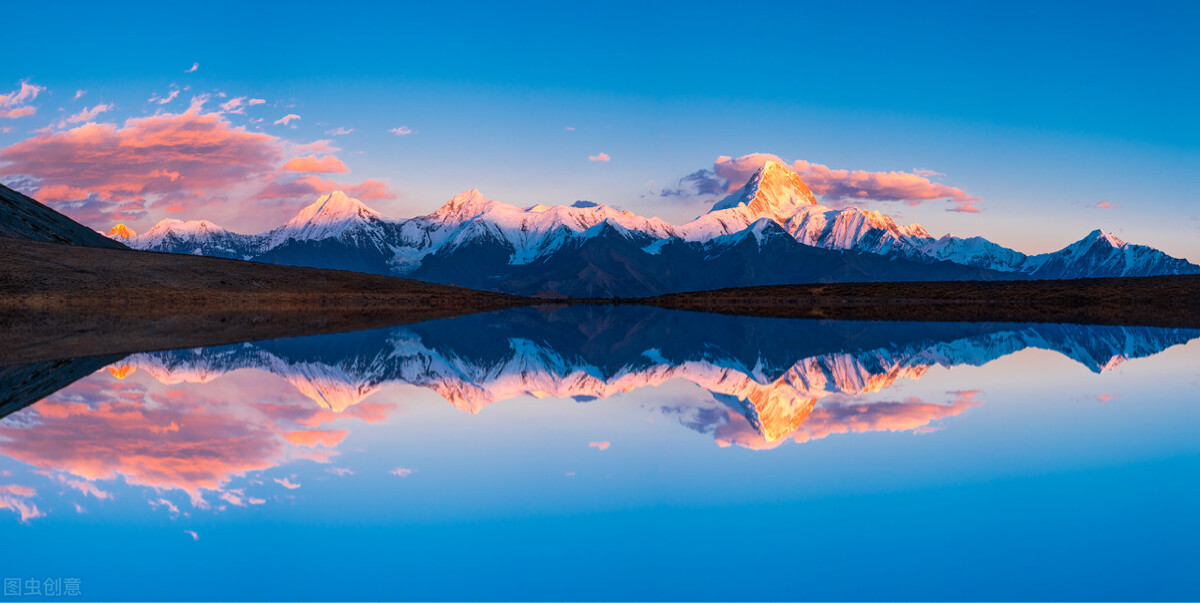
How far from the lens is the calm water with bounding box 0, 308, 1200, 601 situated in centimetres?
1242

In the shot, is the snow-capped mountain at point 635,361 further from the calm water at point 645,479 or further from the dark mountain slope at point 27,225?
the dark mountain slope at point 27,225

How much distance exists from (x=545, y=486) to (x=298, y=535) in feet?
15.2

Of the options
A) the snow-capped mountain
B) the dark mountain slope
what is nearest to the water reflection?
the snow-capped mountain

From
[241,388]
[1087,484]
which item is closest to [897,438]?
[1087,484]

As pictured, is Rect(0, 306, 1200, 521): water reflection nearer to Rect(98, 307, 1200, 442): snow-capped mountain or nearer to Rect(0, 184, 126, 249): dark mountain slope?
Rect(98, 307, 1200, 442): snow-capped mountain

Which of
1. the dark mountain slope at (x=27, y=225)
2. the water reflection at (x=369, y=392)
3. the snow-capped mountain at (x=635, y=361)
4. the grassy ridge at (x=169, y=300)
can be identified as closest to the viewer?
the water reflection at (x=369, y=392)

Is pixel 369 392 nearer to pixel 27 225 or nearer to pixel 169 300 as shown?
pixel 169 300

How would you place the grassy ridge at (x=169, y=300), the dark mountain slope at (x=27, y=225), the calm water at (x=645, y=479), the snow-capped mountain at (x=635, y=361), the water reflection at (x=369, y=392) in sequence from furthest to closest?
the dark mountain slope at (x=27, y=225) < the grassy ridge at (x=169, y=300) < the snow-capped mountain at (x=635, y=361) < the water reflection at (x=369, y=392) < the calm water at (x=645, y=479)

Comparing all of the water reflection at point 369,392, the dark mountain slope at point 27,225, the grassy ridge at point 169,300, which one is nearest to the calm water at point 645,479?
the water reflection at point 369,392

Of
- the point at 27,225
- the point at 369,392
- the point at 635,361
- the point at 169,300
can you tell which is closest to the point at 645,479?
the point at 369,392

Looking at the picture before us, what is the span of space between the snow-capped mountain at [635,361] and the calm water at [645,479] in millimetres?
410

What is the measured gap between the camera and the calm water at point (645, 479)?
12422 millimetres

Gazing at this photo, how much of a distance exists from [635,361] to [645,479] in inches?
1100

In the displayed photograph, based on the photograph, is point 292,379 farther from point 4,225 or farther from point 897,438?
point 4,225
